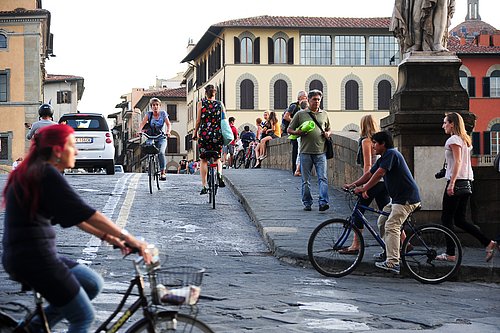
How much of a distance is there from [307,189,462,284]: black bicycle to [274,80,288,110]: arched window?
208 ft

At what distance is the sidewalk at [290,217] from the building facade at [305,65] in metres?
50.5

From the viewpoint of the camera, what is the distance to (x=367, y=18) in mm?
78062

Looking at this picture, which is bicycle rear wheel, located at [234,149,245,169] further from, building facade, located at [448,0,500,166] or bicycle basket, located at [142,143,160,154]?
building facade, located at [448,0,500,166]

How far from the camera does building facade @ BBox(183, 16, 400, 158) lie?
74875mm

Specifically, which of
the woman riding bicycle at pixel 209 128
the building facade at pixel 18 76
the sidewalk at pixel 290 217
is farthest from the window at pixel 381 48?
the woman riding bicycle at pixel 209 128

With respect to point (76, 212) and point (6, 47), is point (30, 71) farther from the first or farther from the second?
point (76, 212)

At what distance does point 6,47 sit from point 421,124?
58753 millimetres

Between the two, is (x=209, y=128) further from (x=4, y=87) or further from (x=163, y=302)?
(x=4, y=87)

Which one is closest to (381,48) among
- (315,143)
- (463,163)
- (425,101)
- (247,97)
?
(247,97)

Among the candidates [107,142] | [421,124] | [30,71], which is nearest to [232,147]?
[107,142]

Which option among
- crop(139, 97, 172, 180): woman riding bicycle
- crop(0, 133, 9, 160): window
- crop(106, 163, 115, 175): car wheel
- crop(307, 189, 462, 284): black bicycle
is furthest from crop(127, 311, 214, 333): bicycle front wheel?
crop(0, 133, 9, 160): window

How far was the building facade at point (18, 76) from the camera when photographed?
69.2 m

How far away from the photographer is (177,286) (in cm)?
514

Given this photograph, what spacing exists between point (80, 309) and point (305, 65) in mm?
70984
